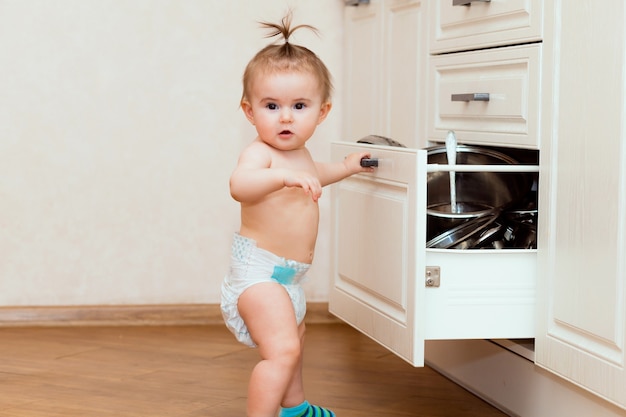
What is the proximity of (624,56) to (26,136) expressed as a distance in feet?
5.28

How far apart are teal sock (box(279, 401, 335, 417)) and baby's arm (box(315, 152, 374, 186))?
0.38 m

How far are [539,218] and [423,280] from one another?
0.22 meters

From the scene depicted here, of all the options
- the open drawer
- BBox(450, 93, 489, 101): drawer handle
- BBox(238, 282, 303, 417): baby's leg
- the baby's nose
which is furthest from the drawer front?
BBox(238, 282, 303, 417): baby's leg

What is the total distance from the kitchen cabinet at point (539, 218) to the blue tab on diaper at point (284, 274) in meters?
0.14

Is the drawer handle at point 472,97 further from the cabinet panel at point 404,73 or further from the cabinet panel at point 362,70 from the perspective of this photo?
the cabinet panel at point 362,70

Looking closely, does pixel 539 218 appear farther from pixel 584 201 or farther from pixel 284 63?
pixel 284 63

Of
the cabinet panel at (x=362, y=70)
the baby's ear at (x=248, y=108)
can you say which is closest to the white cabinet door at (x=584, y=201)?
the baby's ear at (x=248, y=108)

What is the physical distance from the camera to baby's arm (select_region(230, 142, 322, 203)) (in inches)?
54.4

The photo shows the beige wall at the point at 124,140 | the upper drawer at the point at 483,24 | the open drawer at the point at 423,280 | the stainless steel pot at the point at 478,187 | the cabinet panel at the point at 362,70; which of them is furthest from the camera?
the beige wall at the point at 124,140

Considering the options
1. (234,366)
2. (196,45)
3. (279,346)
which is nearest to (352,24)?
(196,45)

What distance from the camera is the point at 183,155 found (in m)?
2.42

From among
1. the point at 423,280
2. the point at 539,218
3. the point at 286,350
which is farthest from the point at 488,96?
the point at 286,350

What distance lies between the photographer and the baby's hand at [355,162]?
1.58 meters

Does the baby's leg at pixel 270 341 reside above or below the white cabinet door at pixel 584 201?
below
